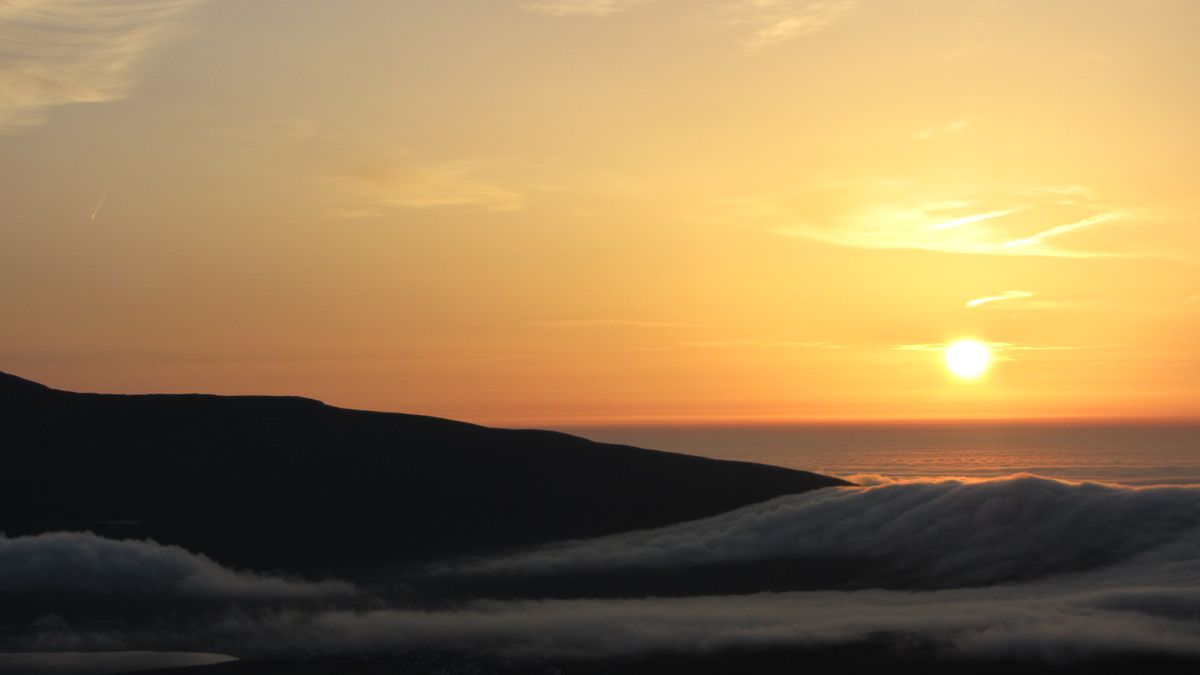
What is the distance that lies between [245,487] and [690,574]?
40117 millimetres

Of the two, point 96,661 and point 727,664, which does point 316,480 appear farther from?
point 727,664

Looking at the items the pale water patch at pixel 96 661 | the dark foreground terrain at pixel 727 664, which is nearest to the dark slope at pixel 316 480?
the pale water patch at pixel 96 661

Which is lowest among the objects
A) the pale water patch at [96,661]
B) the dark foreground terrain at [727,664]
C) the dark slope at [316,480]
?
the pale water patch at [96,661]

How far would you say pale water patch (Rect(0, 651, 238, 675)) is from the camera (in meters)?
58.0

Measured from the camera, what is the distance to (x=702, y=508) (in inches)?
3853

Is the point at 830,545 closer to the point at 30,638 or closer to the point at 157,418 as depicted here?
the point at 30,638

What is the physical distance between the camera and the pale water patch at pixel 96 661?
2282 inches

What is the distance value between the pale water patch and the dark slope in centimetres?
2629

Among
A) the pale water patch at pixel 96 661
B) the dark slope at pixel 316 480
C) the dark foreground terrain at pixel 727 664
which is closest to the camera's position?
the dark foreground terrain at pixel 727 664

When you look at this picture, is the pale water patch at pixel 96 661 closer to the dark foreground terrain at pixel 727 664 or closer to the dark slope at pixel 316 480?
the dark foreground terrain at pixel 727 664

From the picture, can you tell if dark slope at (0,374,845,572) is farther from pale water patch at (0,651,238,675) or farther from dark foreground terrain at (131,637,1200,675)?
dark foreground terrain at (131,637,1200,675)

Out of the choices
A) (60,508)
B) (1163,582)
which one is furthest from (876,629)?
(60,508)

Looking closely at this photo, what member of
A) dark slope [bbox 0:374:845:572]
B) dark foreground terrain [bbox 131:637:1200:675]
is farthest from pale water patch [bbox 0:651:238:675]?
dark slope [bbox 0:374:845:572]

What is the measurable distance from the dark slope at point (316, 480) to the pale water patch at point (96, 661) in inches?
1035
